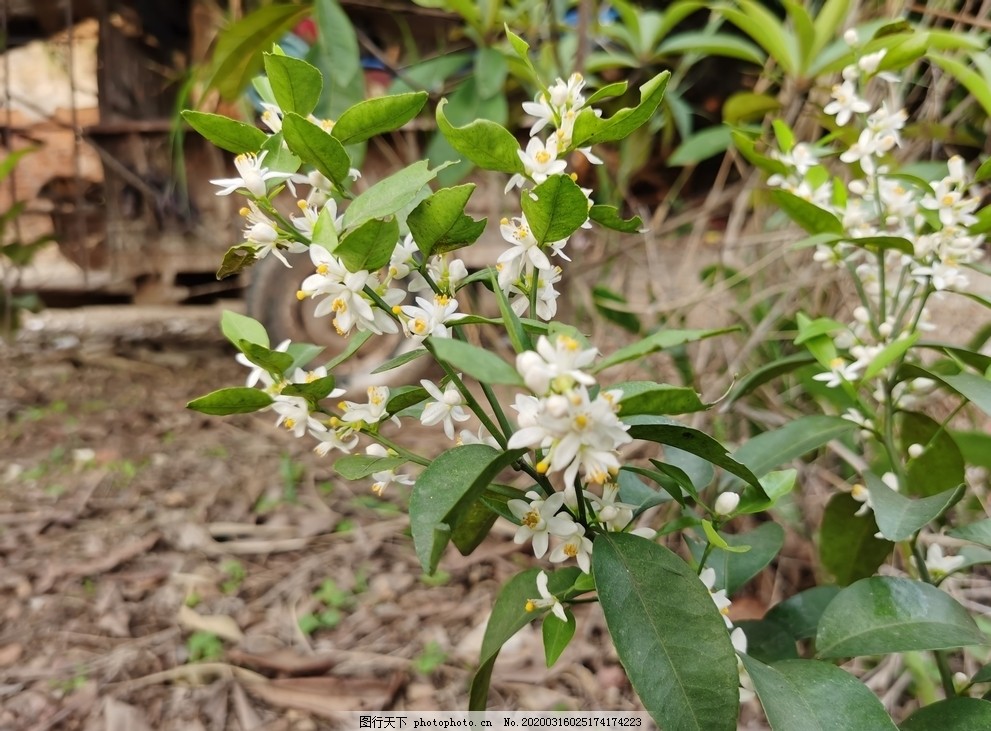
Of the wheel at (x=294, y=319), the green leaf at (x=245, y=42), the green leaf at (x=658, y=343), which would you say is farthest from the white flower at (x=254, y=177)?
the wheel at (x=294, y=319)

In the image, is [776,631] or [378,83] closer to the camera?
[776,631]

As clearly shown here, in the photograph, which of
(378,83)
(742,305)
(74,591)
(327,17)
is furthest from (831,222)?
(378,83)

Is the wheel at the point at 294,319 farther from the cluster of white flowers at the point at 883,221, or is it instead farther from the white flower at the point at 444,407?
the white flower at the point at 444,407

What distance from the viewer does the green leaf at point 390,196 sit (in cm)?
41

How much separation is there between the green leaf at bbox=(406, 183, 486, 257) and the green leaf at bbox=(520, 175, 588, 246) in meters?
0.04

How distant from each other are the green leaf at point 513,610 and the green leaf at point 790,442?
239 mm

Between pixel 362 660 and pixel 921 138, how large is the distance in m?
1.31

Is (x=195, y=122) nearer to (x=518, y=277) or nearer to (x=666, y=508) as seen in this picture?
(x=518, y=277)

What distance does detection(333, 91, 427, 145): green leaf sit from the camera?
432 millimetres

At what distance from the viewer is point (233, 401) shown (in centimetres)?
44

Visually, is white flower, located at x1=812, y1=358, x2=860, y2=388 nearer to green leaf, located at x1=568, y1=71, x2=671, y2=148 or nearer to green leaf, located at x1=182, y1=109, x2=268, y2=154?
green leaf, located at x1=568, y1=71, x2=671, y2=148

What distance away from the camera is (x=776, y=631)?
0.65 meters

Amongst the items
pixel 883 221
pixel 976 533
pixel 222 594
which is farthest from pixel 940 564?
pixel 222 594

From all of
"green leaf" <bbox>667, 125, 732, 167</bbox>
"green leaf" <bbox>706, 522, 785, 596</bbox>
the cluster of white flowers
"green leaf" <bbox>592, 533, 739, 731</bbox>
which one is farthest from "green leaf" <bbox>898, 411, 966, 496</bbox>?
"green leaf" <bbox>667, 125, 732, 167</bbox>
